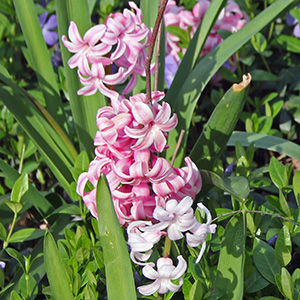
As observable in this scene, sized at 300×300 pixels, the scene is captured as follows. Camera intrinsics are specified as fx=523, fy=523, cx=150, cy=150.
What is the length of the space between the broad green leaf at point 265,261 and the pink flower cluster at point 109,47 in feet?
1.54

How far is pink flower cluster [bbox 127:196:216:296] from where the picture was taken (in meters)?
0.88

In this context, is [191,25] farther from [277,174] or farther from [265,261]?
[265,261]

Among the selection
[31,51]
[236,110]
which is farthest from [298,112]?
[31,51]

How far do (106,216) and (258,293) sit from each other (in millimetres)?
481

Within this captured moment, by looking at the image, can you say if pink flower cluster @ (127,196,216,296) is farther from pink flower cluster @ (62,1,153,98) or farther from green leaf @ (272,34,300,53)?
green leaf @ (272,34,300,53)

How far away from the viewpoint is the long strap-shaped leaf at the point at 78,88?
1506 mm

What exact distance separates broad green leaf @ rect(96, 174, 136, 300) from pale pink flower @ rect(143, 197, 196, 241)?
0.06 meters

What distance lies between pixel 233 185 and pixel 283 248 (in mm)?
167

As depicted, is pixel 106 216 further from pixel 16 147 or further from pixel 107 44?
pixel 16 147

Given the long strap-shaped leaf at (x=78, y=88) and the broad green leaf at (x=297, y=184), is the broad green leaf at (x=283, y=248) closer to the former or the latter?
the broad green leaf at (x=297, y=184)

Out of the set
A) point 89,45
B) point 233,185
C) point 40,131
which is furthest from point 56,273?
point 40,131

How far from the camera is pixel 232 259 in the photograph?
104cm

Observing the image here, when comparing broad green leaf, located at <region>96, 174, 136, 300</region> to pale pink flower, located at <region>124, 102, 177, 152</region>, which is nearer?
broad green leaf, located at <region>96, 174, 136, 300</region>

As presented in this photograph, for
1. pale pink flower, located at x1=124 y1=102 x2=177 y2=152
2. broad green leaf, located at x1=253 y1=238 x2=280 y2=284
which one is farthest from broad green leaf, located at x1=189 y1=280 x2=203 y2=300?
pale pink flower, located at x1=124 y1=102 x2=177 y2=152
